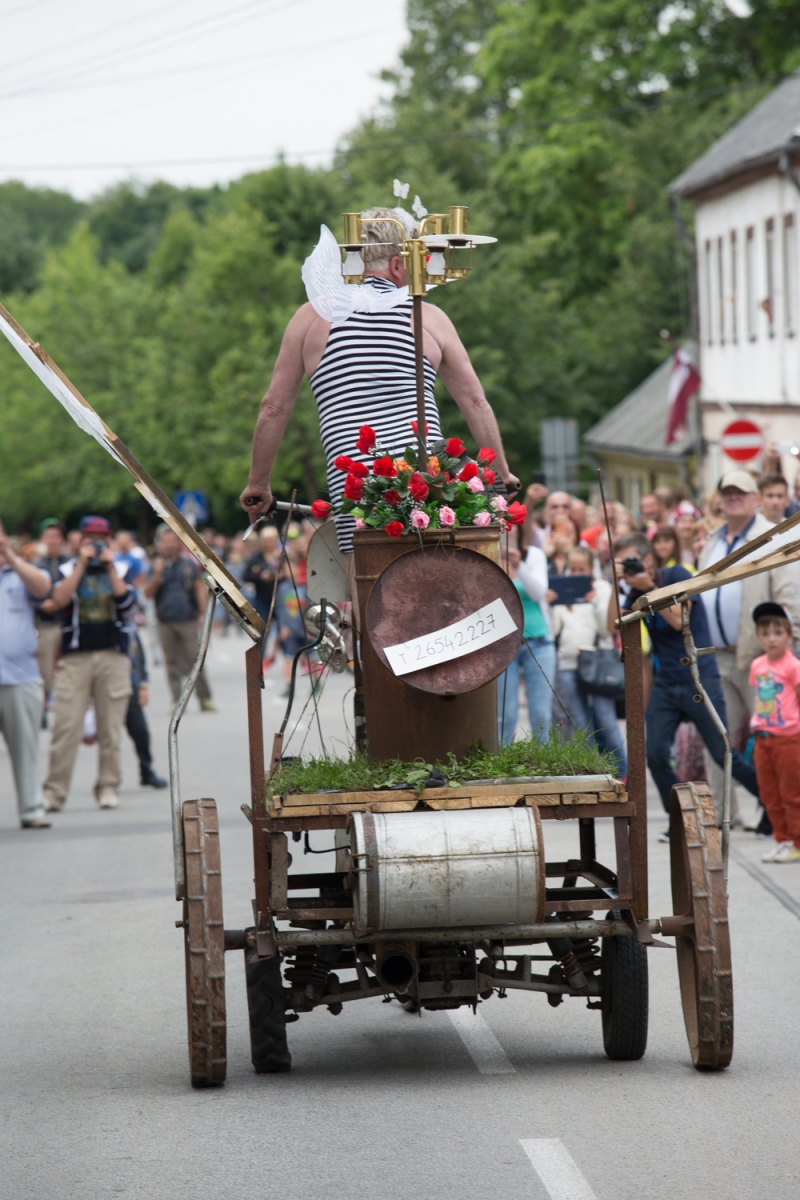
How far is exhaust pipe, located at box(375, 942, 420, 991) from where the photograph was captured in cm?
590

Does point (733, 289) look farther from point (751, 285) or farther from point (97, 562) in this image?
point (97, 562)

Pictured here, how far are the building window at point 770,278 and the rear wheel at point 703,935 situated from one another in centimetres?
3007

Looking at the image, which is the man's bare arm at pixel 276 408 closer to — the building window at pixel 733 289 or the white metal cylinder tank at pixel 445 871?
the white metal cylinder tank at pixel 445 871

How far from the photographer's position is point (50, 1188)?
5121 mm

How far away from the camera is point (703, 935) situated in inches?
230

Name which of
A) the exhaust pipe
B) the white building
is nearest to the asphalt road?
the exhaust pipe

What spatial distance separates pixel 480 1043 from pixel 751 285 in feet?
104

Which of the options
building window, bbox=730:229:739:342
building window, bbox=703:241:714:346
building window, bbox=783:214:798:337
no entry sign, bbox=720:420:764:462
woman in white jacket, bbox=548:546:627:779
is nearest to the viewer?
woman in white jacket, bbox=548:546:627:779

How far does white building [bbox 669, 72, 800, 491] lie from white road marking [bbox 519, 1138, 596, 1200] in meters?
26.3

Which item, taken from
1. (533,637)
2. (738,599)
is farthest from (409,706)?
(533,637)

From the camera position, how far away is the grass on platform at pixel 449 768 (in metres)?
5.99

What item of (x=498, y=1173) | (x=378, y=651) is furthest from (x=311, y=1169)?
(x=378, y=651)

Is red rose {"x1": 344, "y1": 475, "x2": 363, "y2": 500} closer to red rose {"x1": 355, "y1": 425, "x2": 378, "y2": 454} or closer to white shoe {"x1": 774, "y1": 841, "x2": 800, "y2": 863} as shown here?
red rose {"x1": 355, "y1": 425, "x2": 378, "y2": 454}

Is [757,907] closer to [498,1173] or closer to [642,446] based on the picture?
[498,1173]
